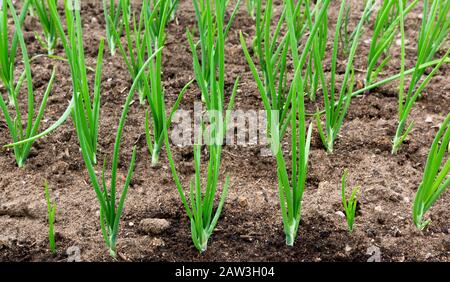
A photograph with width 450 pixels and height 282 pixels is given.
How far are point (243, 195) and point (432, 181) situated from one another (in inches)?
18.4

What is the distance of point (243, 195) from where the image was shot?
158 cm

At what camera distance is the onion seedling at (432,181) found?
132 cm

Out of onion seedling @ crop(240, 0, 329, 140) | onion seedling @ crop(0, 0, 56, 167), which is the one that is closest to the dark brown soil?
onion seedling @ crop(0, 0, 56, 167)

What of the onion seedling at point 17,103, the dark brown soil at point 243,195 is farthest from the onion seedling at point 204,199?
the onion seedling at point 17,103

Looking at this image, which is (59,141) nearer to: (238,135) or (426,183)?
(238,135)

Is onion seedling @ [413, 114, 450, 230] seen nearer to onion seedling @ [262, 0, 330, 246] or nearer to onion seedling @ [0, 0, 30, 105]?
onion seedling @ [262, 0, 330, 246]

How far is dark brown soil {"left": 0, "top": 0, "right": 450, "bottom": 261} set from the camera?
1427mm

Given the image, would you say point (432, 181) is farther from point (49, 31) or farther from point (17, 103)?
point (49, 31)

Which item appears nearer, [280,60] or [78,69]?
[78,69]

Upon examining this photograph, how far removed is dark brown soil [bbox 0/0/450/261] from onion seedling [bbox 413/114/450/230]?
6 cm

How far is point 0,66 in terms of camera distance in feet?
5.78

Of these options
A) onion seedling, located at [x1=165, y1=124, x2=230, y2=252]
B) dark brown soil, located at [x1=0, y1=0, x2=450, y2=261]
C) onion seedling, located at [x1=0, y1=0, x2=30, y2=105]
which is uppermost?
onion seedling, located at [x1=0, y1=0, x2=30, y2=105]

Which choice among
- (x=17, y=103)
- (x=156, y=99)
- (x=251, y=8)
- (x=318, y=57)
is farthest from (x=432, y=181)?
(x=251, y=8)

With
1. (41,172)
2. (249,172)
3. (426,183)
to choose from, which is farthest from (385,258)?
(41,172)
